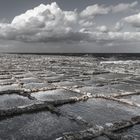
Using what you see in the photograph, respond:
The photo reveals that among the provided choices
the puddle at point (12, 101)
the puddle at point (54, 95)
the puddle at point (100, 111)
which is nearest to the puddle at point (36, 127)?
the puddle at point (100, 111)

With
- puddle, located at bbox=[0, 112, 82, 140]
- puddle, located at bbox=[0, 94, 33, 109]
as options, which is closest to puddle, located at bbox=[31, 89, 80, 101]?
puddle, located at bbox=[0, 94, 33, 109]

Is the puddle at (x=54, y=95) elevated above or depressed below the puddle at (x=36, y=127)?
below

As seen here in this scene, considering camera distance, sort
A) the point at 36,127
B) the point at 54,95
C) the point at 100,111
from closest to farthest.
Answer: the point at 36,127, the point at 100,111, the point at 54,95

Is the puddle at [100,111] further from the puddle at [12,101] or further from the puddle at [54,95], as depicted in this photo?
the puddle at [12,101]

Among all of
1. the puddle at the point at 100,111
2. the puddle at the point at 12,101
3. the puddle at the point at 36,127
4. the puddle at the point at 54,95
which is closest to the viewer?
the puddle at the point at 36,127

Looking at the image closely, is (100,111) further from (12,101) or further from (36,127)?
(12,101)

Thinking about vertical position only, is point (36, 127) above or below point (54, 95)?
above

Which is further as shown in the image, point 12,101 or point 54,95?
point 54,95

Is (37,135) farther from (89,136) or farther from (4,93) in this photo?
(4,93)

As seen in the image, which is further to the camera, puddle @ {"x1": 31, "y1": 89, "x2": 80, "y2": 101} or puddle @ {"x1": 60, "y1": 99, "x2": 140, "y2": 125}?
puddle @ {"x1": 31, "y1": 89, "x2": 80, "y2": 101}

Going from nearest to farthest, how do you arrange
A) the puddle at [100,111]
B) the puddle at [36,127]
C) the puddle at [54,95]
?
the puddle at [36,127] → the puddle at [100,111] → the puddle at [54,95]

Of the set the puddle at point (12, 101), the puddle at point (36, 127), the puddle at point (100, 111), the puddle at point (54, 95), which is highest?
the puddle at point (36, 127)

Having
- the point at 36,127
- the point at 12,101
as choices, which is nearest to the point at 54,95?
the point at 12,101

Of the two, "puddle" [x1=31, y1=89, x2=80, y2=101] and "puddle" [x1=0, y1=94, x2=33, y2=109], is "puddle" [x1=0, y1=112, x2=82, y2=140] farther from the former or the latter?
"puddle" [x1=31, y1=89, x2=80, y2=101]
